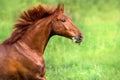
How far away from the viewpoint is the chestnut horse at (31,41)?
9297mm

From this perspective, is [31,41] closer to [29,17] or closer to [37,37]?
[37,37]

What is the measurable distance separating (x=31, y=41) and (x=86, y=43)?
6.11 m

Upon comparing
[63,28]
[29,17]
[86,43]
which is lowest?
[86,43]

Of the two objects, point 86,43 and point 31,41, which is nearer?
point 31,41

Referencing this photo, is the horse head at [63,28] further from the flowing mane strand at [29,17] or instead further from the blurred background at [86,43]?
→ the blurred background at [86,43]

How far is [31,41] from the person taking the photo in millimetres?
9539

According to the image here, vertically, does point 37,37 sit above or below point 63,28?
below

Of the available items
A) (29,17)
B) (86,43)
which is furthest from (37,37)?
(86,43)

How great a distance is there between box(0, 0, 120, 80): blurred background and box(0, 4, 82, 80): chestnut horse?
9.66 feet

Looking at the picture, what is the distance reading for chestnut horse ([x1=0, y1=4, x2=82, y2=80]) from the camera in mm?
9297

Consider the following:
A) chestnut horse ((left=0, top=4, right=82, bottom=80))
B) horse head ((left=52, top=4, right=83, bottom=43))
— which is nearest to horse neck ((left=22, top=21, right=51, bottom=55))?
chestnut horse ((left=0, top=4, right=82, bottom=80))

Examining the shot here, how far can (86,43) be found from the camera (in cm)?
1556

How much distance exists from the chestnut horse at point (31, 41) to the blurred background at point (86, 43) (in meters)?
2.94

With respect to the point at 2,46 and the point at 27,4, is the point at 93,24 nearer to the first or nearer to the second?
the point at 27,4
